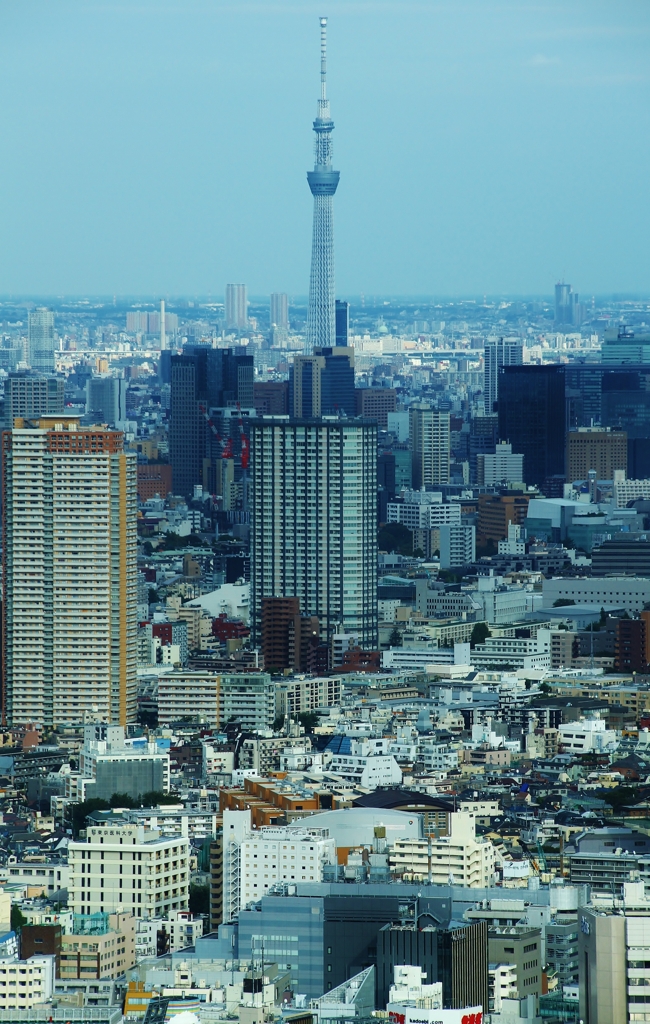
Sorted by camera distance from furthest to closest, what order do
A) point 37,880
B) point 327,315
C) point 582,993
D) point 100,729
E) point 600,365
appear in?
point 327,315
point 600,365
point 100,729
point 37,880
point 582,993

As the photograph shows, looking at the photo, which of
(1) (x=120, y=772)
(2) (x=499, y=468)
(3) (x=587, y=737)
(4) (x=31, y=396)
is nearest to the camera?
(1) (x=120, y=772)

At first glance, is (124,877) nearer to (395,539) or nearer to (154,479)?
(395,539)

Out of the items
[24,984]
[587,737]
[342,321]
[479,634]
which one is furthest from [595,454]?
[24,984]

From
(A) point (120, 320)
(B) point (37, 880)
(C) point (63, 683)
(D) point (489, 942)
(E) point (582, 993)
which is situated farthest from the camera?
(A) point (120, 320)

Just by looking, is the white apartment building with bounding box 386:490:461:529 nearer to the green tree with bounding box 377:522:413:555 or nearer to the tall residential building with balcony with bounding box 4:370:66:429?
the green tree with bounding box 377:522:413:555

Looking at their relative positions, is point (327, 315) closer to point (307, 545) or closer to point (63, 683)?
point (307, 545)

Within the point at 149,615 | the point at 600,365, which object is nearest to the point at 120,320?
the point at 600,365
